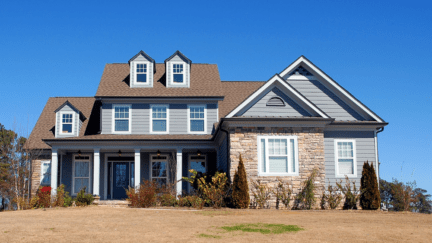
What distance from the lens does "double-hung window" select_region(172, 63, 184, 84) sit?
890 inches

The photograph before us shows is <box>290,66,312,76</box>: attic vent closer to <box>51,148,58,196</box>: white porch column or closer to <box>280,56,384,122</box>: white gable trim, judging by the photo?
<box>280,56,384,122</box>: white gable trim

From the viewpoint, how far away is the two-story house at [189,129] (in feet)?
54.4

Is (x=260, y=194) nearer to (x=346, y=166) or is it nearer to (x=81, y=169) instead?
(x=346, y=166)

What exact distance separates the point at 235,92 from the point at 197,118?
376 cm

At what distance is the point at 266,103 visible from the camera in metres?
16.9

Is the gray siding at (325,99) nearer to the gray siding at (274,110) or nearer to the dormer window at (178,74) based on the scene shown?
the gray siding at (274,110)

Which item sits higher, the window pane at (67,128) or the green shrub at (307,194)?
the window pane at (67,128)

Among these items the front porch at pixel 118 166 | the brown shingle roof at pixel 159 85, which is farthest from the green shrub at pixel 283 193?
the brown shingle roof at pixel 159 85

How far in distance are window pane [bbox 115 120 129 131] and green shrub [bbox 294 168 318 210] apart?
9.77 m

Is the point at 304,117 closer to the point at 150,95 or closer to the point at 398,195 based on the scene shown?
the point at 398,195

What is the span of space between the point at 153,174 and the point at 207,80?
584 centimetres

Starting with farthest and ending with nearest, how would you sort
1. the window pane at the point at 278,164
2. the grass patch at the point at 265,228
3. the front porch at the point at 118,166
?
the front porch at the point at 118,166, the window pane at the point at 278,164, the grass patch at the point at 265,228

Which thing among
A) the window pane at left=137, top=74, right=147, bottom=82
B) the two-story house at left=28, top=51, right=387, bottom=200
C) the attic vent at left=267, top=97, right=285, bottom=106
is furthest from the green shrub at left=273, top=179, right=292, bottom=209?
the window pane at left=137, top=74, right=147, bottom=82

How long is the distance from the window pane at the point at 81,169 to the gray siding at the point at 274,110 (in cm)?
1024
